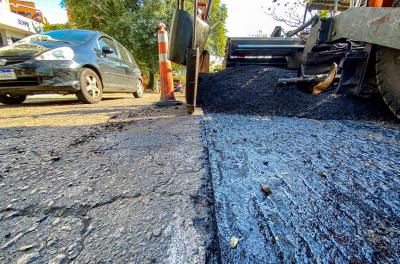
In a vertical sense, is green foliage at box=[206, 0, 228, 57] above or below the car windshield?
above

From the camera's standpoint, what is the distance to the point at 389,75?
2.11 m

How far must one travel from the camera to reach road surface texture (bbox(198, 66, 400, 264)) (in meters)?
0.65

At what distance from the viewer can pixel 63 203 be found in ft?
2.74

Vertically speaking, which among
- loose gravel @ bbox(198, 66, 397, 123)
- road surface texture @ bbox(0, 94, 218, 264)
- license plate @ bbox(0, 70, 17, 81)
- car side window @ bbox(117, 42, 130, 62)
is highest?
car side window @ bbox(117, 42, 130, 62)

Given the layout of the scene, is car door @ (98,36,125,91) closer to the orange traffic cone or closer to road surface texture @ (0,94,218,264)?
the orange traffic cone

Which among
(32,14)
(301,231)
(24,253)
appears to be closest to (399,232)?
(301,231)

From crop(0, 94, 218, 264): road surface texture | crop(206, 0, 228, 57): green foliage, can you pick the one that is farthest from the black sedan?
crop(206, 0, 228, 57): green foliage

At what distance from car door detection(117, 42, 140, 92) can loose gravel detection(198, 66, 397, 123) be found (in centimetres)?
241

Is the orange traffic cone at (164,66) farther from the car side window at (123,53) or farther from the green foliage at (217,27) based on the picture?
the green foliage at (217,27)

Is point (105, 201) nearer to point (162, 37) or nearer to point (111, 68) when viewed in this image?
point (162, 37)

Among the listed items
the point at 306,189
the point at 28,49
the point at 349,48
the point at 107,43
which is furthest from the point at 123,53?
the point at 306,189

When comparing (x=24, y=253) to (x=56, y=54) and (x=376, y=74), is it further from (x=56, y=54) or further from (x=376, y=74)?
(x=56, y=54)

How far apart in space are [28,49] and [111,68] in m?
1.42

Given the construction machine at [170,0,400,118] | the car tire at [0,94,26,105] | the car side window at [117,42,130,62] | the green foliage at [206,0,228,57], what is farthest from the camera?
the green foliage at [206,0,228,57]
